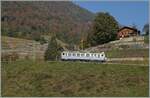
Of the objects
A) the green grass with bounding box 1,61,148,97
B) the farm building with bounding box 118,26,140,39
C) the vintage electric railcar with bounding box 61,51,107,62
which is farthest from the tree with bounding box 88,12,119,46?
the green grass with bounding box 1,61,148,97

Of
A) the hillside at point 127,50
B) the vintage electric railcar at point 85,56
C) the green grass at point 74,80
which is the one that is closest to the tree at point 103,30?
the hillside at point 127,50

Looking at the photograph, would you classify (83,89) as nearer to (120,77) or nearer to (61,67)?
(120,77)

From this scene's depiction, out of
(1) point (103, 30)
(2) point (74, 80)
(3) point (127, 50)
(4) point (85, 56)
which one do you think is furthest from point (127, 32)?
(2) point (74, 80)

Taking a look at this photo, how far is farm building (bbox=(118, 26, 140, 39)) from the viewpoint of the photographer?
65.6m

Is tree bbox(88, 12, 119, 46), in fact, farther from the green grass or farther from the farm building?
the green grass

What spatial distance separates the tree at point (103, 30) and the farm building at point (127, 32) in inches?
185

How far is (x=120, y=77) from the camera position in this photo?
27.4m

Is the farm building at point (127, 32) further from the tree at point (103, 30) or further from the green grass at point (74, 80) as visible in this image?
the green grass at point (74, 80)

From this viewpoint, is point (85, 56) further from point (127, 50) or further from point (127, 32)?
point (127, 32)

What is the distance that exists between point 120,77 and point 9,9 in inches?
5788

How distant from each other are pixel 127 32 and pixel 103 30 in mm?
10365

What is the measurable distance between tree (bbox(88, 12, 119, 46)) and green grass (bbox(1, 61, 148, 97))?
2759 cm

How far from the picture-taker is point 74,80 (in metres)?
27.4

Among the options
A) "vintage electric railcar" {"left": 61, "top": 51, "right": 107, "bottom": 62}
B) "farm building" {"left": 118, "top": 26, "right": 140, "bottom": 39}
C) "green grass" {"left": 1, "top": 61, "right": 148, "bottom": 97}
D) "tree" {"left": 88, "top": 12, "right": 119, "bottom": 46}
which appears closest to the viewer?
"green grass" {"left": 1, "top": 61, "right": 148, "bottom": 97}
